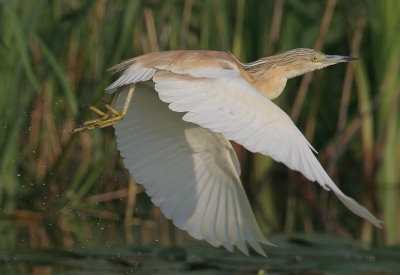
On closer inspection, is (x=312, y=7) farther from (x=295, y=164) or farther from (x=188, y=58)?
(x=295, y=164)

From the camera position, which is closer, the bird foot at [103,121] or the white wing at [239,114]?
the white wing at [239,114]

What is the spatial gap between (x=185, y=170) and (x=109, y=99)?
198cm

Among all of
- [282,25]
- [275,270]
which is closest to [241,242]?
[275,270]

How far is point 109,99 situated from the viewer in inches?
233

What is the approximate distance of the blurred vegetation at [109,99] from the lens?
5.29 m

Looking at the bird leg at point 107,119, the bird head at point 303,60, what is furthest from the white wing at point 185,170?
the bird head at point 303,60

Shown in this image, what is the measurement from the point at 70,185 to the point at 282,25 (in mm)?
2224

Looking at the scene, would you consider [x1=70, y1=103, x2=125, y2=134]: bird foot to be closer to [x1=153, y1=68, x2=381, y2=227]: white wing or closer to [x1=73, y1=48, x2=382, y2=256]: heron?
[x1=73, y1=48, x2=382, y2=256]: heron

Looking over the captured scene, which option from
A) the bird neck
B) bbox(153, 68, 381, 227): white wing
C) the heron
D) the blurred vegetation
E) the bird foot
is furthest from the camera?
the blurred vegetation

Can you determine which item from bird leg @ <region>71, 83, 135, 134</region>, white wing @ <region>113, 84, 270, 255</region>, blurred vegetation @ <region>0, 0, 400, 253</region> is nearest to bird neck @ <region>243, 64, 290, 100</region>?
white wing @ <region>113, 84, 270, 255</region>

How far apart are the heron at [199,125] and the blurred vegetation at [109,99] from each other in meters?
1.05

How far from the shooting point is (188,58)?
3674 millimetres

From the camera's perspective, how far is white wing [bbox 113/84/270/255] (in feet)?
12.6

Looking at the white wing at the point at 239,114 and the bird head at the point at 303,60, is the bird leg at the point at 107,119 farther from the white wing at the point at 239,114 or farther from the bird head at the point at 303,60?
the bird head at the point at 303,60
